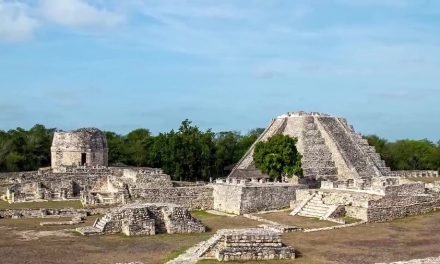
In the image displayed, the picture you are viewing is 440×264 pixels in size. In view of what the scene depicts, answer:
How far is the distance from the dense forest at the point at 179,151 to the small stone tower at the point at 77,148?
512 cm

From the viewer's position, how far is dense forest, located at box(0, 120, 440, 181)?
50.9m

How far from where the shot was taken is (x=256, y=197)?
35.0 meters

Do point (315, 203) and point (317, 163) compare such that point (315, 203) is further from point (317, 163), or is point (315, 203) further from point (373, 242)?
point (317, 163)

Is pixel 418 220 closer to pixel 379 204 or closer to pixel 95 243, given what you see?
pixel 379 204

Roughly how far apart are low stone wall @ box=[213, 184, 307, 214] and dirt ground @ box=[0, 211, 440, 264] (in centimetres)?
524

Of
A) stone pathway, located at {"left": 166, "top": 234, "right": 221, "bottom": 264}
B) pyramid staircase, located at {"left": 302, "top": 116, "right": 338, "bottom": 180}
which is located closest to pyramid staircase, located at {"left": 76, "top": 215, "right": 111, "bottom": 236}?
stone pathway, located at {"left": 166, "top": 234, "right": 221, "bottom": 264}

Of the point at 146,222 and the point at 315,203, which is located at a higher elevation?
the point at 315,203

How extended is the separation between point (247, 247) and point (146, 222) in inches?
301

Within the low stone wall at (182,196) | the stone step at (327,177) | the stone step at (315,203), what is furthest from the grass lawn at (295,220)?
the stone step at (327,177)

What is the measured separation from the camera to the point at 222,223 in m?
30.4

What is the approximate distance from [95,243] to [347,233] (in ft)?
32.1

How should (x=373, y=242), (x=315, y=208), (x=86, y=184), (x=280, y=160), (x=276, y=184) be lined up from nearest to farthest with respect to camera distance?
1. (x=373, y=242)
2. (x=315, y=208)
3. (x=276, y=184)
4. (x=280, y=160)
5. (x=86, y=184)

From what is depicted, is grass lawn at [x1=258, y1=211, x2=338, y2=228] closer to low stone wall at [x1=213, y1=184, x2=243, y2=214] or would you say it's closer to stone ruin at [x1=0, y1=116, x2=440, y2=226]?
stone ruin at [x1=0, y1=116, x2=440, y2=226]

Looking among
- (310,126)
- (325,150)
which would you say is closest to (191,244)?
(325,150)
